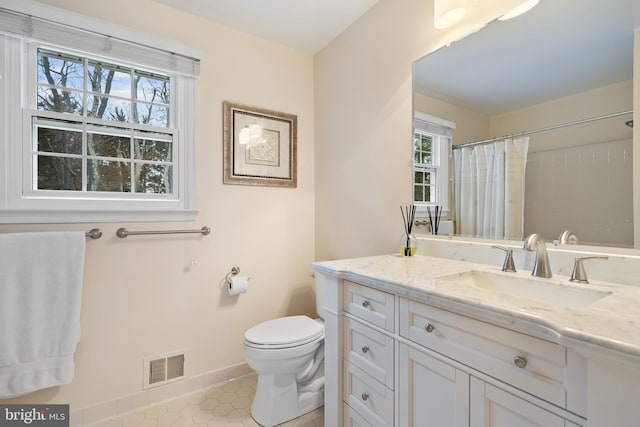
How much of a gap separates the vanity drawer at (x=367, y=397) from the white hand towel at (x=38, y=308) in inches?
57.4

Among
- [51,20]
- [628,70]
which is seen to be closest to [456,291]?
[628,70]

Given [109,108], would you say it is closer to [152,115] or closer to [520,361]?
[152,115]

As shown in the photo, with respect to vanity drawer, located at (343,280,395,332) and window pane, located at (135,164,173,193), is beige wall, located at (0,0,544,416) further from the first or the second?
vanity drawer, located at (343,280,395,332)

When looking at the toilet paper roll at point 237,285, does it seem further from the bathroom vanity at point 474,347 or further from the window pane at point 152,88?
the window pane at point 152,88

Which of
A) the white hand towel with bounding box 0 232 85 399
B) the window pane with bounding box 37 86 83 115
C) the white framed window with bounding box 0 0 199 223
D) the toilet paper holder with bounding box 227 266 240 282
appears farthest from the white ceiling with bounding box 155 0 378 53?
the toilet paper holder with bounding box 227 266 240 282

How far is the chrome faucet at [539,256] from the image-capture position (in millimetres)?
1075

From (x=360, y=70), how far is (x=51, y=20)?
5.75ft

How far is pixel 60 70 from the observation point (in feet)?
5.53

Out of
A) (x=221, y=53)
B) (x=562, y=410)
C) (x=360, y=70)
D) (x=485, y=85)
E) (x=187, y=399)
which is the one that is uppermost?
(x=221, y=53)

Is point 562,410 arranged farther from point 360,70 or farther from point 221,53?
point 221,53

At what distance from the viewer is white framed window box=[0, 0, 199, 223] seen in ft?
5.04

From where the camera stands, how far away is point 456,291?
0.92 m

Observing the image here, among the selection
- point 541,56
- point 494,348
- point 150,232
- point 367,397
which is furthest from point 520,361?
point 150,232

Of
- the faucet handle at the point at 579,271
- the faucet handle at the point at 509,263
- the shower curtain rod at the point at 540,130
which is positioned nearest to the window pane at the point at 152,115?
the shower curtain rod at the point at 540,130
